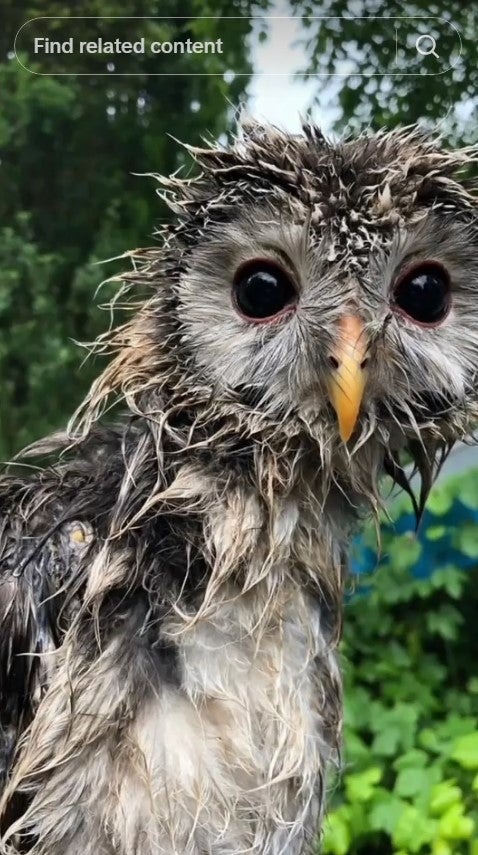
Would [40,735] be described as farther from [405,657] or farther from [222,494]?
[405,657]

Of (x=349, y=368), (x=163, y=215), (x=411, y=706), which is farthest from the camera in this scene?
(x=411, y=706)

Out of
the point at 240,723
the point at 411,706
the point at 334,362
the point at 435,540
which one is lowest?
the point at 411,706

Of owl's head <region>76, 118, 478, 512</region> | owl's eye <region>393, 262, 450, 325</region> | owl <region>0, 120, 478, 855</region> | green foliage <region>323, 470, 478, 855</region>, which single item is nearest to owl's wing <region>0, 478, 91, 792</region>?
owl <region>0, 120, 478, 855</region>

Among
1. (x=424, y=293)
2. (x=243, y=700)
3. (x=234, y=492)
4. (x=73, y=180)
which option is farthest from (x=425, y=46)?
(x=243, y=700)

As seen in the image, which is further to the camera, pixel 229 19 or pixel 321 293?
pixel 229 19

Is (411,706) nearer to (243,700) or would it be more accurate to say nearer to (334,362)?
(243,700)

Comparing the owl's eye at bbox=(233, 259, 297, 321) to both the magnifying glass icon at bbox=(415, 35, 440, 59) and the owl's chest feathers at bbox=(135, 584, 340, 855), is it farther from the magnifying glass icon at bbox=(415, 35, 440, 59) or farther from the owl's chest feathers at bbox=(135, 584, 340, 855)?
the magnifying glass icon at bbox=(415, 35, 440, 59)
